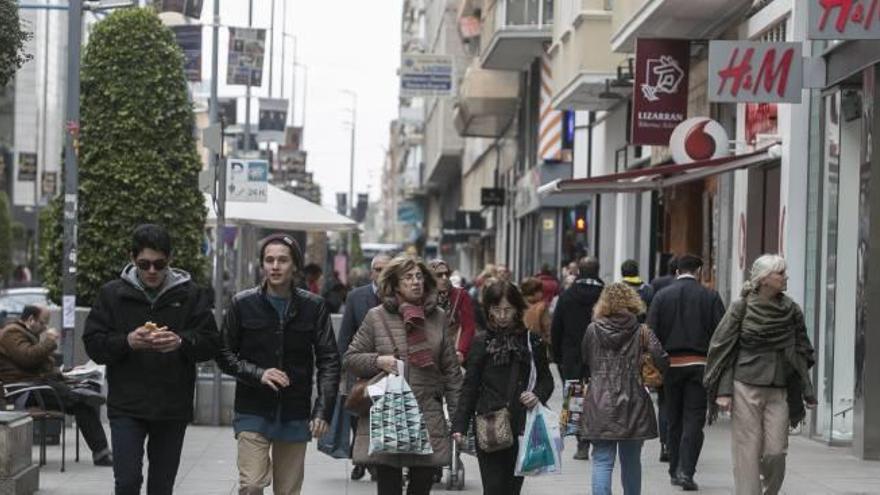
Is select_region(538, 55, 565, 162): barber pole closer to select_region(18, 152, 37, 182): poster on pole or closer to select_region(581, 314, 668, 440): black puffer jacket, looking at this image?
select_region(581, 314, 668, 440): black puffer jacket

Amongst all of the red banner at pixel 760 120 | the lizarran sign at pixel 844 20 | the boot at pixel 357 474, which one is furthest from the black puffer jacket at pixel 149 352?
the red banner at pixel 760 120

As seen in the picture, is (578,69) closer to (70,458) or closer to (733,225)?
(733,225)

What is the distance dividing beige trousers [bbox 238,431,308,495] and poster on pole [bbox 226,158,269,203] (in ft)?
43.5

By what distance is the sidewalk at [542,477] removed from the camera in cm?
1437

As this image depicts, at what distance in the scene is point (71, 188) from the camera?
20.5m

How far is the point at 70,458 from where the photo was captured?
16469 millimetres

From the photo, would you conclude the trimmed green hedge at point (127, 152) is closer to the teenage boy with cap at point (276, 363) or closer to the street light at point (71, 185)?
the street light at point (71, 185)

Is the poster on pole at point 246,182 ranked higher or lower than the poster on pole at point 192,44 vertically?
lower

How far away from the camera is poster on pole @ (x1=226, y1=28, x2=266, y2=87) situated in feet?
124

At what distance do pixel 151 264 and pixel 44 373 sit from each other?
6.58 m

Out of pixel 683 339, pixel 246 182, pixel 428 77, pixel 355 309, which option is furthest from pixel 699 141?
pixel 428 77

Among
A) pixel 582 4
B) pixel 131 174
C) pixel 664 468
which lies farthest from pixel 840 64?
pixel 582 4

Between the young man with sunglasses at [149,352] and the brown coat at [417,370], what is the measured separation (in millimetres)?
844

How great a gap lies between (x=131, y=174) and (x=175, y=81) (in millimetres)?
1502
